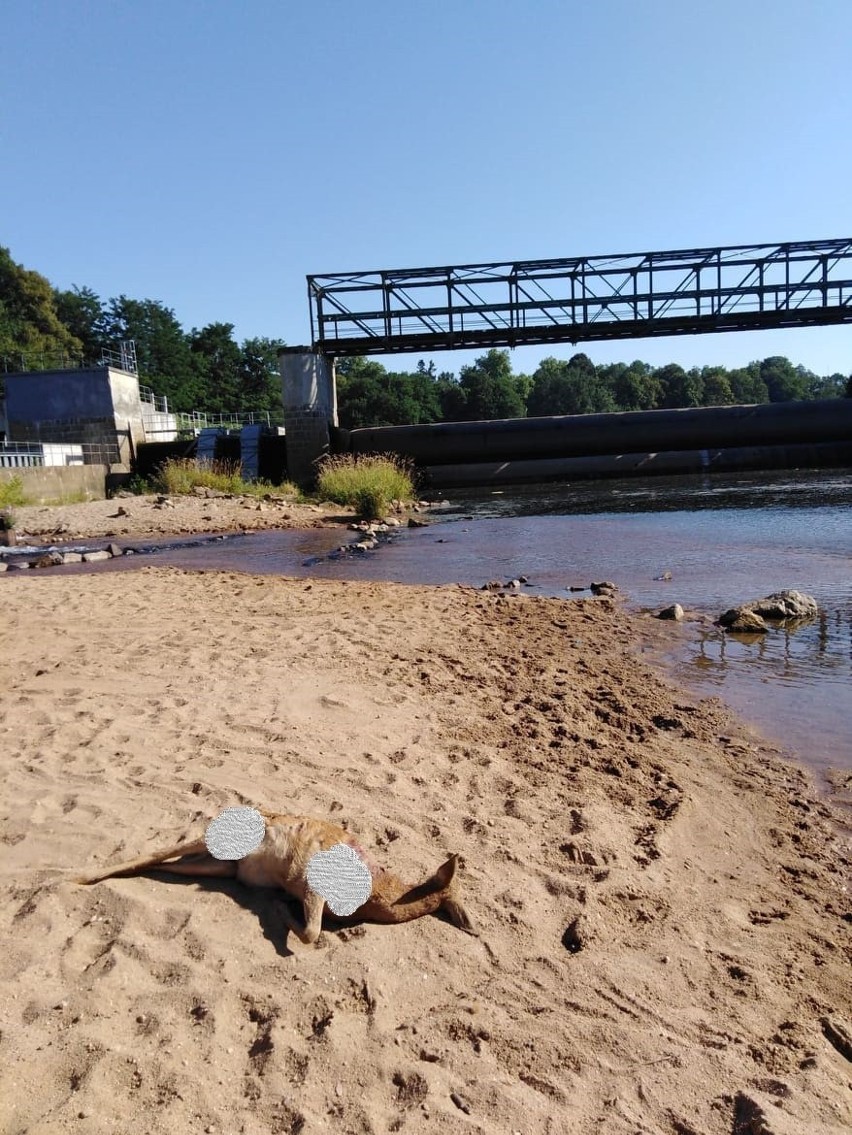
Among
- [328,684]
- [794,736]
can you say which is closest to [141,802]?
[328,684]

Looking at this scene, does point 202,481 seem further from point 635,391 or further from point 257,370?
point 635,391

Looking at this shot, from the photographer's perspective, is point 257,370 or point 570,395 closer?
point 257,370

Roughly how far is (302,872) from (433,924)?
529 mm

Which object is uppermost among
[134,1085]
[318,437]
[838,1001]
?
[318,437]

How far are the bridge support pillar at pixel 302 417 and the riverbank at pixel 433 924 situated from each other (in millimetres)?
25726

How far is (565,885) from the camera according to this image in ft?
10.9

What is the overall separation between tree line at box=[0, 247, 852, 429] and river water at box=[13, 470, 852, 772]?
2520 cm

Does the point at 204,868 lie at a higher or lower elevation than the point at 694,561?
higher

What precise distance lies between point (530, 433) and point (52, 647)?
92.9 ft

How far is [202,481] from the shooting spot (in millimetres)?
26938

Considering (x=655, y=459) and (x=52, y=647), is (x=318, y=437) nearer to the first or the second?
(x=655, y=459)

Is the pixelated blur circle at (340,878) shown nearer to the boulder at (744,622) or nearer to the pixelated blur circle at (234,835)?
the pixelated blur circle at (234,835)

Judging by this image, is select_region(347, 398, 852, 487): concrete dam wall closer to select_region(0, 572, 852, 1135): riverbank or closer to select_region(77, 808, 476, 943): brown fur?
select_region(0, 572, 852, 1135): riverbank

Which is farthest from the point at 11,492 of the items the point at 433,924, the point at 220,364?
the point at 220,364
